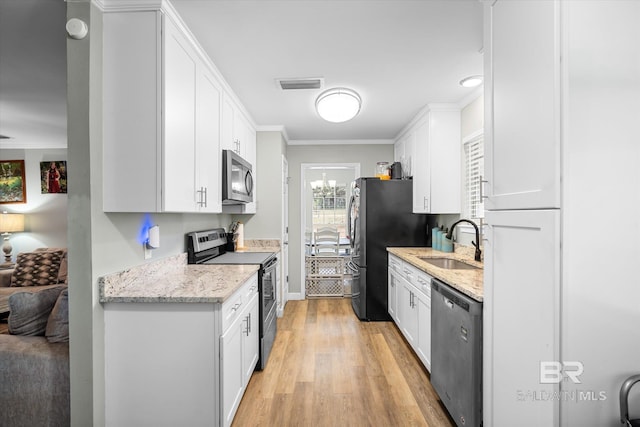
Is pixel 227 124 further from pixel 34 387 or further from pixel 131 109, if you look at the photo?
pixel 34 387

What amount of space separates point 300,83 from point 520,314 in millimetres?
2356

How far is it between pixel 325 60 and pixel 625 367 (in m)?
2.33

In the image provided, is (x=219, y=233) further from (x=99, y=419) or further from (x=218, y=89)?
(x=99, y=419)

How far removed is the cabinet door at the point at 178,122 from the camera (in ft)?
5.53

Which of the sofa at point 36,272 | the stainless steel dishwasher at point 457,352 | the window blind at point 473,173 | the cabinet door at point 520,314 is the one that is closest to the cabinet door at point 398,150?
the window blind at point 473,173

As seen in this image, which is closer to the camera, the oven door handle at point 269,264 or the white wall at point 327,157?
the oven door handle at point 269,264

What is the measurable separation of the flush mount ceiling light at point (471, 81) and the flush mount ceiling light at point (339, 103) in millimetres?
941

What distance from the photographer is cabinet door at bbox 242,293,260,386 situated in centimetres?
214

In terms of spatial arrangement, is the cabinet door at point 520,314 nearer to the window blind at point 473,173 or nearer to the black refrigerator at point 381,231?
the window blind at point 473,173

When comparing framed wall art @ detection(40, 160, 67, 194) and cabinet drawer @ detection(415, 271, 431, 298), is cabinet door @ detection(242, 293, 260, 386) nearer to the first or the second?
cabinet drawer @ detection(415, 271, 431, 298)

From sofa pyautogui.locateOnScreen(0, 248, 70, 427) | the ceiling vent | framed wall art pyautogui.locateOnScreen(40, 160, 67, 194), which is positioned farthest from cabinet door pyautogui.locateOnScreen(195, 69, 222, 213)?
framed wall art pyautogui.locateOnScreen(40, 160, 67, 194)

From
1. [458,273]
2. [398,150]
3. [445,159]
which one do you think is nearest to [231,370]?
[458,273]

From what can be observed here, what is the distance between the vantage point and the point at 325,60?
231cm

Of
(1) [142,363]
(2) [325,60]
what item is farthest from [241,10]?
(1) [142,363]
